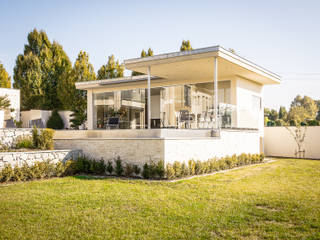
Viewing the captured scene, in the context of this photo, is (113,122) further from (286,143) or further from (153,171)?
(286,143)

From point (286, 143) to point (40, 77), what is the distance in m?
22.2

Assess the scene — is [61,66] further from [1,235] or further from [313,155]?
[1,235]

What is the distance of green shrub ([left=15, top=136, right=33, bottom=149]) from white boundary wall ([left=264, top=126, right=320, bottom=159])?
1468 centimetres

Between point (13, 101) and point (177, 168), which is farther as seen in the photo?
point (13, 101)

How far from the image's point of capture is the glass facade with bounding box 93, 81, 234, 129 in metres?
13.5

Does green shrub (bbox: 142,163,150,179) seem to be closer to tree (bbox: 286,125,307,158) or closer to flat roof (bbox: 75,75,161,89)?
flat roof (bbox: 75,75,161,89)

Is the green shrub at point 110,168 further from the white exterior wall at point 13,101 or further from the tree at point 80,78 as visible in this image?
the white exterior wall at point 13,101

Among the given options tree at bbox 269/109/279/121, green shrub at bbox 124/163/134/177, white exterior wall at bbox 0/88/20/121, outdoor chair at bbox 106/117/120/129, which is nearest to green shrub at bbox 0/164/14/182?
green shrub at bbox 124/163/134/177

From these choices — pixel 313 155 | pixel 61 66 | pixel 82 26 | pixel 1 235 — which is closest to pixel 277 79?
pixel 313 155

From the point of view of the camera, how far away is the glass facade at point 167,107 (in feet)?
44.2

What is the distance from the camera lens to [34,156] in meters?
9.65

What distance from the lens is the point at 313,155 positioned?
60.1 feet

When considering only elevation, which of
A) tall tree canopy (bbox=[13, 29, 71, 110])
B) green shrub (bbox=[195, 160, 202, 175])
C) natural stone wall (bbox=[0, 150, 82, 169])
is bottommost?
green shrub (bbox=[195, 160, 202, 175])

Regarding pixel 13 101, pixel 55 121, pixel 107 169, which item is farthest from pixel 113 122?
pixel 13 101
